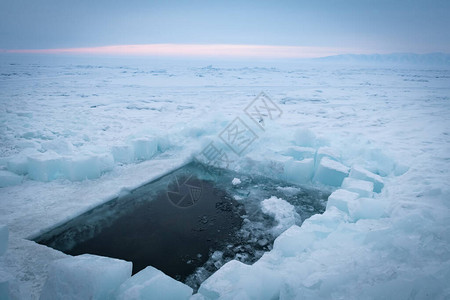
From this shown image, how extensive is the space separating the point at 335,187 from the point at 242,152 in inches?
80.3

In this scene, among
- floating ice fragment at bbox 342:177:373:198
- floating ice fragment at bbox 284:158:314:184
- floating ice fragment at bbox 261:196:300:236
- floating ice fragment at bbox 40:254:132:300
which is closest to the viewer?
floating ice fragment at bbox 40:254:132:300

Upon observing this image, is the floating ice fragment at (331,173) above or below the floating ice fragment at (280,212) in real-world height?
above

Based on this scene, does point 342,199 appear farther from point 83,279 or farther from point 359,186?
point 83,279

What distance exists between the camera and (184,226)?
336 cm

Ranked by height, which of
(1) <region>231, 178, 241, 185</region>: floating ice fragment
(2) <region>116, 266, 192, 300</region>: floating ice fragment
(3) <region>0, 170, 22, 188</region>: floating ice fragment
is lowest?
(1) <region>231, 178, 241, 185</region>: floating ice fragment

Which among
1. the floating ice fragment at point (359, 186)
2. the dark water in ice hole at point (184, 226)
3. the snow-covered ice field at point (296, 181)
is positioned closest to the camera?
the snow-covered ice field at point (296, 181)

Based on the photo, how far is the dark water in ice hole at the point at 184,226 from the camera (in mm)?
2859

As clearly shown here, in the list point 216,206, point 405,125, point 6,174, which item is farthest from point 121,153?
point 405,125

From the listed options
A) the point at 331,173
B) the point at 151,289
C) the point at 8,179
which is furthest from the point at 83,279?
the point at 331,173

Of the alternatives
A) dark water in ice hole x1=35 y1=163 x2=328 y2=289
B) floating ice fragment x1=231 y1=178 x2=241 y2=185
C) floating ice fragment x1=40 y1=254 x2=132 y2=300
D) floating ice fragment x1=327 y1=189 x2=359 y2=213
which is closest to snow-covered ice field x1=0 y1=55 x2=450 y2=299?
floating ice fragment x1=327 y1=189 x2=359 y2=213

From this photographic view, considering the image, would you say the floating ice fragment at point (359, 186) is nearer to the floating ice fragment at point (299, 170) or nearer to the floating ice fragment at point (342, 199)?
the floating ice fragment at point (342, 199)

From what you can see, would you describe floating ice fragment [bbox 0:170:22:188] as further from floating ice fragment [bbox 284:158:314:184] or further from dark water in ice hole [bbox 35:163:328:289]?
floating ice fragment [bbox 284:158:314:184]

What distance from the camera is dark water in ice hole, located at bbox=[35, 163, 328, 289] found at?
2.86 meters

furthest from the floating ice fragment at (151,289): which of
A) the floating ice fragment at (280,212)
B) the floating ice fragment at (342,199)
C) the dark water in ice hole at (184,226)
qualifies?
the floating ice fragment at (342,199)
